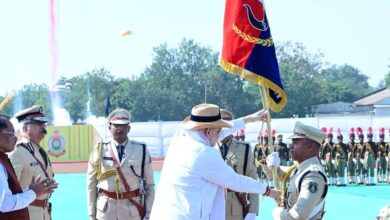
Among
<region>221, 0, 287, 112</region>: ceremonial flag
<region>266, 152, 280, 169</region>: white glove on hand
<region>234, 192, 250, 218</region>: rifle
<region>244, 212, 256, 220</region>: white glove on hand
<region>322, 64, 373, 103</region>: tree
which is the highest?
<region>322, 64, 373, 103</region>: tree

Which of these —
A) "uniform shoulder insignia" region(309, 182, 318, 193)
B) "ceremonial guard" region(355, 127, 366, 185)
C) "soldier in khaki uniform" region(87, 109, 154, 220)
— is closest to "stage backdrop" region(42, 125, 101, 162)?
"ceremonial guard" region(355, 127, 366, 185)

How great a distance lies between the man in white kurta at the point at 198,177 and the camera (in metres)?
4.33

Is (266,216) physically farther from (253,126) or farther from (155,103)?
(155,103)

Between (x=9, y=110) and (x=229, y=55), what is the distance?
6598 cm

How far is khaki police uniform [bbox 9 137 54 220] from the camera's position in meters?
5.94

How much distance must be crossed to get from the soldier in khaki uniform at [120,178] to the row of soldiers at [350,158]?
11.7 m

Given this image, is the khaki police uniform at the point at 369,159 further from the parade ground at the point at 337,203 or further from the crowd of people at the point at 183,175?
the crowd of people at the point at 183,175

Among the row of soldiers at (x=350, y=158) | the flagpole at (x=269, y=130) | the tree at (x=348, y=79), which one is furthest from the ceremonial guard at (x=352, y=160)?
the tree at (x=348, y=79)

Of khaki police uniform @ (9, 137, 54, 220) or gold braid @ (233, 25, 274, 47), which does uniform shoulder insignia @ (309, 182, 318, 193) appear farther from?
khaki police uniform @ (9, 137, 54, 220)

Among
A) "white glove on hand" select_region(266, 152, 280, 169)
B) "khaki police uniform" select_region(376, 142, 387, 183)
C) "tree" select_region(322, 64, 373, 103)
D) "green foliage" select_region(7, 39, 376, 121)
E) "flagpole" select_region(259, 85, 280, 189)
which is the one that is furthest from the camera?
"tree" select_region(322, 64, 373, 103)

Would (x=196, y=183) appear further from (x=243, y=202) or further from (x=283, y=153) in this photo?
(x=283, y=153)

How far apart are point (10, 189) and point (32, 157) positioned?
144 cm

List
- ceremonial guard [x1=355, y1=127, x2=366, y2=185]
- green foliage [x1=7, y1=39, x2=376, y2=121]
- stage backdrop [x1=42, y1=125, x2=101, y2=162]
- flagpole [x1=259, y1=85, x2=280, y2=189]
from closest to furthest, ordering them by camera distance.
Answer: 1. flagpole [x1=259, y1=85, x2=280, y2=189]
2. ceremonial guard [x1=355, y1=127, x2=366, y2=185]
3. stage backdrop [x1=42, y1=125, x2=101, y2=162]
4. green foliage [x1=7, y1=39, x2=376, y2=121]

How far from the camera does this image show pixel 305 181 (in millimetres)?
4590
